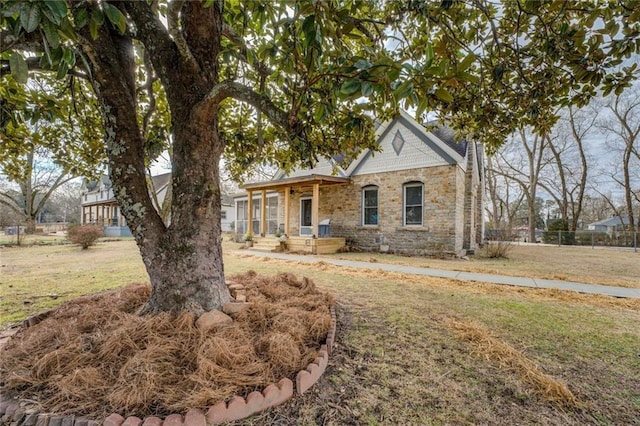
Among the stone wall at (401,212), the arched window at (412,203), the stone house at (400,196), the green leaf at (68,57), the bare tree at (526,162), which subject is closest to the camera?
the green leaf at (68,57)

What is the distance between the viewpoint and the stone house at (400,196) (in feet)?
34.6

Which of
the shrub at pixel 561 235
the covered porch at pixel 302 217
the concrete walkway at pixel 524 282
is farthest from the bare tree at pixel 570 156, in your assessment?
the concrete walkway at pixel 524 282

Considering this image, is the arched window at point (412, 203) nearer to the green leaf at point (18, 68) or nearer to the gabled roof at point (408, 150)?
the gabled roof at point (408, 150)

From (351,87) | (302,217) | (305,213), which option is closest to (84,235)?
(302,217)

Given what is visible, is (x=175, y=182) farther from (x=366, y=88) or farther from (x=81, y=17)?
(x=366, y=88)

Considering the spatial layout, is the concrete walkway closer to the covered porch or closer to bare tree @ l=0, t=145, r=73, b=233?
the covered porch

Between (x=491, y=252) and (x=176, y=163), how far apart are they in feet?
39.6

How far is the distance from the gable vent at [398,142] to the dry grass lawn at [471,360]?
26.0 ft

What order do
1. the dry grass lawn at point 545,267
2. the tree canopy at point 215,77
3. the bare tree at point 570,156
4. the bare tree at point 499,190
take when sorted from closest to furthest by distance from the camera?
the tree canopy at point 215,77, the dry grass lawn at point 545,267, the bare tree at point 570,156, the bare tree at point 499,190

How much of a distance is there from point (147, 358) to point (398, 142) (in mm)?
11535

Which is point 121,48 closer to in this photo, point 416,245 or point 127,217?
point 127,217

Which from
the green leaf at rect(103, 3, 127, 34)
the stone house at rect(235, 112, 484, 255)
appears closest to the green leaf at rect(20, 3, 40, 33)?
the green leaf at rect(103, 3, 127, 34)

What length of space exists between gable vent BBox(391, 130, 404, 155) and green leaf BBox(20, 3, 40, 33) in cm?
1163

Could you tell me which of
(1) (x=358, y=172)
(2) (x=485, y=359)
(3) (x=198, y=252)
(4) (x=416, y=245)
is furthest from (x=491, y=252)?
(3) (x=198, y=252)
